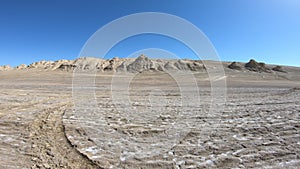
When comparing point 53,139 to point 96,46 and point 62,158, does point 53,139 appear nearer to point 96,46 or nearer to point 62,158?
point 62,158

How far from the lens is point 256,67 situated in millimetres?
78000

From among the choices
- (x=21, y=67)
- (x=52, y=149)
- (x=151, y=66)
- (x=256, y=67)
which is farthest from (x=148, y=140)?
(x=21, y=67)

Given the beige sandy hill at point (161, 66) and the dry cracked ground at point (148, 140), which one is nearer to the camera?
the dry cracked ground at point (148, 140)

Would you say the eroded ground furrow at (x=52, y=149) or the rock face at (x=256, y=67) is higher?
the rock face at (x=256, y=67)

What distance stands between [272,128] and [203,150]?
274 centimetres

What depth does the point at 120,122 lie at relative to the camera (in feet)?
23.0

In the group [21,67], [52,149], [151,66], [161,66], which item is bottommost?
[52,149]

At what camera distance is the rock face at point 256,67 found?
249 feet

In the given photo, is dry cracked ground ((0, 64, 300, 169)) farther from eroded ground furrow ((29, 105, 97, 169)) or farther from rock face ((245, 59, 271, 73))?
rock face ((245, 59, 271, 73))

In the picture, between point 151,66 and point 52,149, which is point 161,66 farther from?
point 52,149

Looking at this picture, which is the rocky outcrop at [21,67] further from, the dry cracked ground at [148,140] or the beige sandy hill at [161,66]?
the dry cracked ground at [148,140]

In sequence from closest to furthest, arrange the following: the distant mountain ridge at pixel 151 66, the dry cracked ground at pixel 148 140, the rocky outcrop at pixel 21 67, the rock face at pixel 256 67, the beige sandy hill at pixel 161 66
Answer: the dry cracked ground at pixel 148 140 < the rock face at pixel 256 67 < the beige sandy hill at pixel 161 66 < the distant mountain ridge at pixel 151 66 < the rocky outcrop at pixel 21 67

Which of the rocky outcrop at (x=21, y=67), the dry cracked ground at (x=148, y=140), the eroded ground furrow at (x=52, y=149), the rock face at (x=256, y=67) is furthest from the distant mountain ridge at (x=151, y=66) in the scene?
the eroded ground furrow at (x=52, y=149)

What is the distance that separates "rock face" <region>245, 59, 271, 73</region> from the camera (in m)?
75.8
